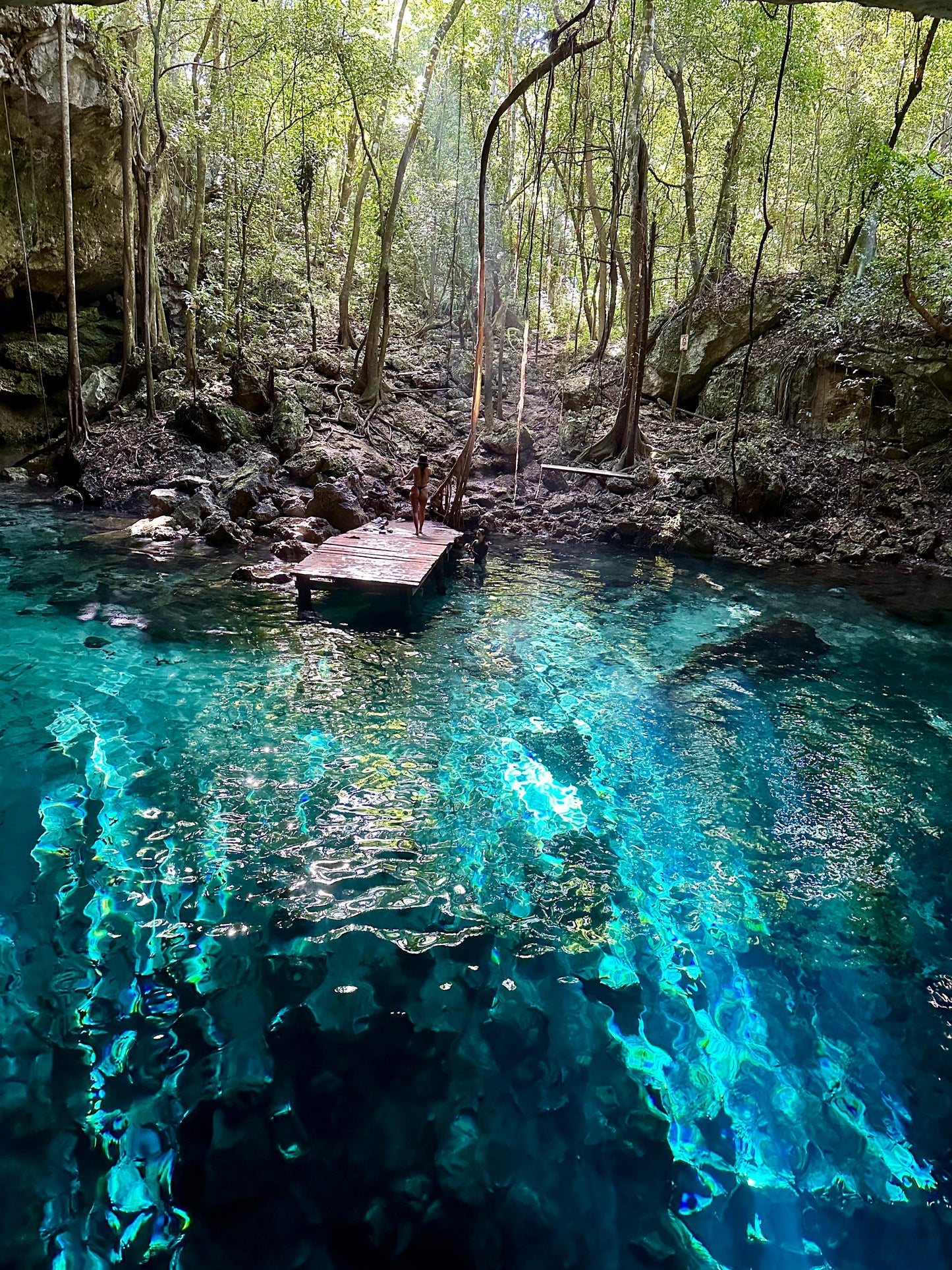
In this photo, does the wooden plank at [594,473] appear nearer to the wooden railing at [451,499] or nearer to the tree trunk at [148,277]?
the wooden railing at [451,499]

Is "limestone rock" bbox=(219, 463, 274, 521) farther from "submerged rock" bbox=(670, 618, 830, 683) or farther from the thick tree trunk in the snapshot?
"submerged rock" bbox=(670, 618, 830, 683)

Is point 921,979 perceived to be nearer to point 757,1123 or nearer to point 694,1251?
point 757,1123

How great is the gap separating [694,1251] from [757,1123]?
0.61 meters

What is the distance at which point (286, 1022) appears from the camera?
3141mm

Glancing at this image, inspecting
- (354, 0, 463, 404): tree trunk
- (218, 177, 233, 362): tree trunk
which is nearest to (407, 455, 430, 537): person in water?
(354, 0, 463, 404): tree trunk

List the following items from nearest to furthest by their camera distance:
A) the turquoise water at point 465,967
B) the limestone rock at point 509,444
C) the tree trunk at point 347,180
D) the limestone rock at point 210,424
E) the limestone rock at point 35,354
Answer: the turquoise water at point 465,967, the limestone rock at point 210,424, the limestone rock at point 35,354, the limestone rock at point 509,444, the tree trunk at point 347,180

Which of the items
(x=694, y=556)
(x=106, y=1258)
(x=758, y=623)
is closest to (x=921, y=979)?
(x=106, y=1258)

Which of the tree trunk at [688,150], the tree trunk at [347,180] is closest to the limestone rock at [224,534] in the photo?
the tree trunk at [347,180]

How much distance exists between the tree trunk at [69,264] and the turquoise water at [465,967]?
24.2 ft

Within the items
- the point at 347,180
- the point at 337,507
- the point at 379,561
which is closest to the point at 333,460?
the point at 337,507

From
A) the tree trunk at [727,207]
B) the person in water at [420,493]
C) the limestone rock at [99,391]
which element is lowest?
the person in water at [420,493]

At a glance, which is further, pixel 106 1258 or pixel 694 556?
pixel 694 556

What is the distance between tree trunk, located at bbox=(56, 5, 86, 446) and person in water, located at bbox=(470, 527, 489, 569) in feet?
23.1

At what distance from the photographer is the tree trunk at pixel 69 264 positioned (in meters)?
10.6
